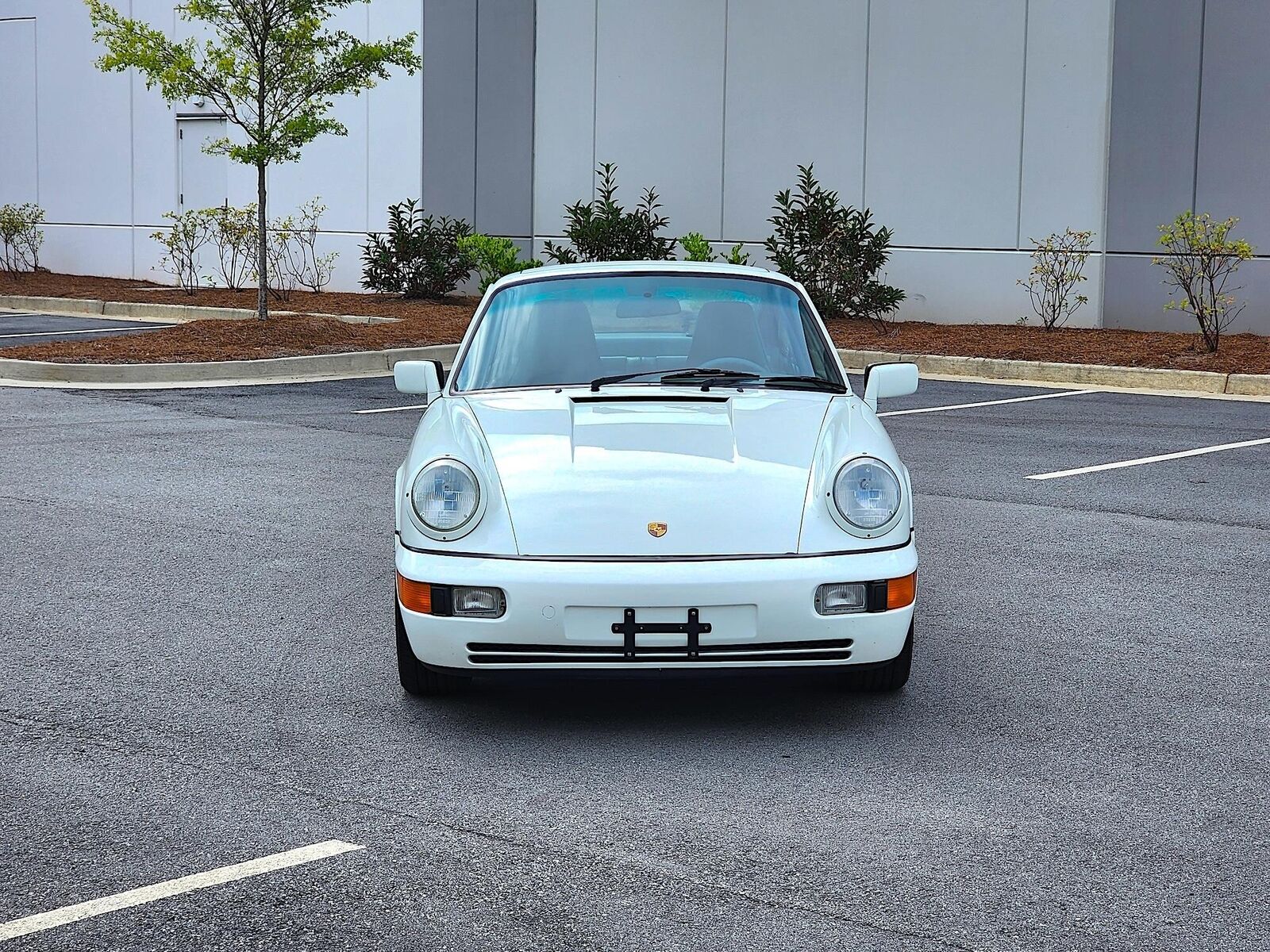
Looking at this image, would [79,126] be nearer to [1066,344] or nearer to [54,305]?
[54,305]

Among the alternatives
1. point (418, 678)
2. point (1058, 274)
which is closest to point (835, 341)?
point (1058, 274)

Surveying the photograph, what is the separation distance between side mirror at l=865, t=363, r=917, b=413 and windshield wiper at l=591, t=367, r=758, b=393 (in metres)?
0.60

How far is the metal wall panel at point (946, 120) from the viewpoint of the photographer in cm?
1925

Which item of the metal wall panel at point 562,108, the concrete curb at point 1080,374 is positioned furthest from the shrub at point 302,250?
the concrete curb at point 1080,374

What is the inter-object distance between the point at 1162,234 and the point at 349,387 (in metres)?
8.93

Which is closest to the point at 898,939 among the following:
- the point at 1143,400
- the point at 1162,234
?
the point at 1143,400

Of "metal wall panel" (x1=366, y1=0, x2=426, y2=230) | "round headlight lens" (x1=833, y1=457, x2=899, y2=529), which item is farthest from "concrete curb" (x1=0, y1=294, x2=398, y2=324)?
"round headlight lens" (x1=833, y1=457, x2=899, y2=529)

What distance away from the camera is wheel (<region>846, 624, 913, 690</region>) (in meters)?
5.12

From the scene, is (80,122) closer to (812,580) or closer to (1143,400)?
(1143,400)

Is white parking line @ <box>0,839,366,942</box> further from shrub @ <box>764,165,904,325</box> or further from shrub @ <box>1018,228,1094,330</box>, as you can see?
shrub @ <box>764,165,904,325</box>

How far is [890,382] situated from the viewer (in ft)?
20.1

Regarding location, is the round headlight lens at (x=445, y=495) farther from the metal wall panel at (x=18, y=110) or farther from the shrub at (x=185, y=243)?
the metal wall panel at (x=18, y=110)

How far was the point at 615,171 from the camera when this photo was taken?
2284 cm

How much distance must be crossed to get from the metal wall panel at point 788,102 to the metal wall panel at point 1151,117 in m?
3.46
